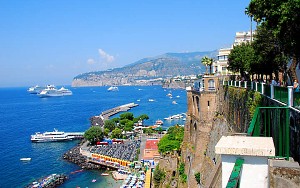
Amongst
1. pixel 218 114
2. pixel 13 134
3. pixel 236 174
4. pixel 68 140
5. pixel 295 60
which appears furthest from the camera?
pixel 13 134

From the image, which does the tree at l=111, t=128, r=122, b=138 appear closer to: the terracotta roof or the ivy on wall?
the terracotta roof

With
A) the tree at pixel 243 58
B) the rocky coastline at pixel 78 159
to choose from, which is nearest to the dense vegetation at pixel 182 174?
the tree at pixel 243 58

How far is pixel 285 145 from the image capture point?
8.48m

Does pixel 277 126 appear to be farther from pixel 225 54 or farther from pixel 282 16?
pixel 225 54

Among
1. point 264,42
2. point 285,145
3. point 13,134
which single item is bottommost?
point 13,134

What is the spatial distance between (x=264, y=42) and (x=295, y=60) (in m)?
4.04

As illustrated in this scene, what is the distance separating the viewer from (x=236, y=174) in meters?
4.20

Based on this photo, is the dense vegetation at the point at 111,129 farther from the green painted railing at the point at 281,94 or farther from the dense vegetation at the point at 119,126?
the green painted railing at the point at 281,94

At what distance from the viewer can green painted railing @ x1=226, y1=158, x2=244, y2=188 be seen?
4039 millimetres

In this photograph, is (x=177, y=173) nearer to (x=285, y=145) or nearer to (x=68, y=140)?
(x=285, y=145)

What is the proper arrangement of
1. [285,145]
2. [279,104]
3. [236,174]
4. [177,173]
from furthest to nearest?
[177,173], [279,104], [285,145], [236,174]

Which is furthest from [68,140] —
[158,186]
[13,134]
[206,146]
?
[206,146]

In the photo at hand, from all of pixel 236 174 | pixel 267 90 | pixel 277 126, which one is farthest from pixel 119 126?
pixel 236 174

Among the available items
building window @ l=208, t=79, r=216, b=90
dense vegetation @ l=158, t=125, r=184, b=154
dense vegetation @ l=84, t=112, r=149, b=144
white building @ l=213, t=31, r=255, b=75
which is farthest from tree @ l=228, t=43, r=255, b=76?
dense vegetation @ l=84, t=112, r=149, b=144
